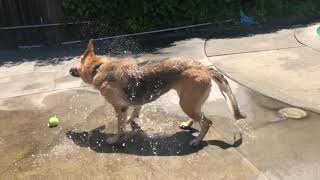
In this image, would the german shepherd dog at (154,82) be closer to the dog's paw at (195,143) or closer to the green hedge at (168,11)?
the dog's paw at (195,143)

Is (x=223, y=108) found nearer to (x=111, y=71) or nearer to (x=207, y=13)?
(x=111, y=71)

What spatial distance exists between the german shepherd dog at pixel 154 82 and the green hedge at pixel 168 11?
591cm

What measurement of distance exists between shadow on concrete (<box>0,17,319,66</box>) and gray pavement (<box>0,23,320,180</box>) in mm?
2481

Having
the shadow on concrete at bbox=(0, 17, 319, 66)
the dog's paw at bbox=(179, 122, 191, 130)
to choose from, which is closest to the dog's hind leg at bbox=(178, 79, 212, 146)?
the dog's paw at bbox=(179, 122, 191, 130)

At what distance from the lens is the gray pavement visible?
570cm

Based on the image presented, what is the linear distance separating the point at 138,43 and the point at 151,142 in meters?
5.54

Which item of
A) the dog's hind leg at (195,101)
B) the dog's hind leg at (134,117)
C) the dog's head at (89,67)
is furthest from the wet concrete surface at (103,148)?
the dog's head at (89,67)

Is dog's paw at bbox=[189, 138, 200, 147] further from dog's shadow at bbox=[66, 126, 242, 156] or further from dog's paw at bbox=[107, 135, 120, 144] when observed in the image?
dog's paw at bbox=[107, 135, 120, 144]

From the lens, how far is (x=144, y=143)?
256 inches

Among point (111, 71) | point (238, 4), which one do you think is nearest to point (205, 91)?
point (111, 71)

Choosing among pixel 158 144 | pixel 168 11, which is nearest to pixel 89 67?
pixel 158 144

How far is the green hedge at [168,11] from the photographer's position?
40.3ft

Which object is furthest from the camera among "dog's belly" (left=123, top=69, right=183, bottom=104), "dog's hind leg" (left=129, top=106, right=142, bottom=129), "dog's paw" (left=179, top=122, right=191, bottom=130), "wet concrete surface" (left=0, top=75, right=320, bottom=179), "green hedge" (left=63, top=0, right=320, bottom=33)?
"green hedge" (left=63, top=0, right=320, bottom=33)

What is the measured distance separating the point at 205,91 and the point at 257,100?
1.94 meters
